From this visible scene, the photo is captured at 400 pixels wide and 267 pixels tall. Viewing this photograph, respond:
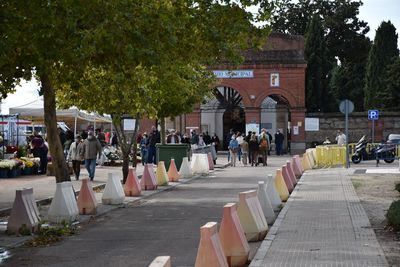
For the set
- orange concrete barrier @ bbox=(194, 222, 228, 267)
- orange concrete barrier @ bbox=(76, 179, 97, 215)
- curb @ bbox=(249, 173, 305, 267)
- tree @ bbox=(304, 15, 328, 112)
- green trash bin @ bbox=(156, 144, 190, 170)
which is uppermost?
tree @ bbox=(304, 15, 328, 112)

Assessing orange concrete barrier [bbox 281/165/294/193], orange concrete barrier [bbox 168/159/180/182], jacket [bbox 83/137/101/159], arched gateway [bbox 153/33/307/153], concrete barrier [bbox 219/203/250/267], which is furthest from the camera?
arched gateway [bbox 153/33/307/153]

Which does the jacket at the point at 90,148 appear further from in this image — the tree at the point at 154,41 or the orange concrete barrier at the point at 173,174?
the tree at the point at 154,41

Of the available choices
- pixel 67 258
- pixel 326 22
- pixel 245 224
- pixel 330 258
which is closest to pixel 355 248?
pixel 330 258

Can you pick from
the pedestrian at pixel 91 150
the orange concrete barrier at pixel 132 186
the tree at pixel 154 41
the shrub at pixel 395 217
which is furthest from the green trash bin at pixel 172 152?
the shrub at pixel 395 217

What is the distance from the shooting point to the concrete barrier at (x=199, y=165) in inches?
1097

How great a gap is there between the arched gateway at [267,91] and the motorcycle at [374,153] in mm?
14965

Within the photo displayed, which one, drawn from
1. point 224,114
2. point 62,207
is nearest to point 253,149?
point 224,114

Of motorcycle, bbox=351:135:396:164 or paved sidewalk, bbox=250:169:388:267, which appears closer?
paved sidewalk, bbox=250:169:388:267

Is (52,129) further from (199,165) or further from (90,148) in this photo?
(199,165)

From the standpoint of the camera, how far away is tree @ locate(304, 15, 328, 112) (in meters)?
Result: 63.7

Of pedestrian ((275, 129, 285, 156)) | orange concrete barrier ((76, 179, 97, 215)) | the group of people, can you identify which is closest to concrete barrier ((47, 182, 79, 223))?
orange concrete barrier ((76, 179, 97, 215))

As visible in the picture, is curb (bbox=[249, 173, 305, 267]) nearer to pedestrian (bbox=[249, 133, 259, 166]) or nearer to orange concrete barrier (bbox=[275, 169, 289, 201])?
orange concrete barrier (bbox=[275, 169, 289, 201])

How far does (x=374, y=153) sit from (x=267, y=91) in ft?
55.6

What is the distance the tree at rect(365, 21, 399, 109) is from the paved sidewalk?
46.7 meters
